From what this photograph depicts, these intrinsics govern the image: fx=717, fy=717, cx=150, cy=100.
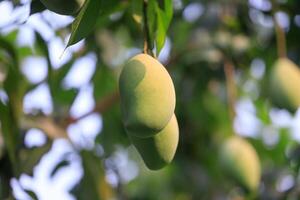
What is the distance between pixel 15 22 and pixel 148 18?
0.19 m

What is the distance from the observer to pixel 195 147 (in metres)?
1.76

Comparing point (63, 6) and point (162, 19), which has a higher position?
point (63, 6)

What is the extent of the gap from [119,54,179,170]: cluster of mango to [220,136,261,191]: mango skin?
0.40 meters

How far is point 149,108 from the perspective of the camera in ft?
1.98

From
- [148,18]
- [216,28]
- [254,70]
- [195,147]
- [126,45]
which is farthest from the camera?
[126,45]

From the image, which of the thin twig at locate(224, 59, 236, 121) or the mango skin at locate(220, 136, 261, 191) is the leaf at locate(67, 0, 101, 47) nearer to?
the mango skin at locate(220, 136, 261, 191)

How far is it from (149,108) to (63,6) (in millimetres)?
121

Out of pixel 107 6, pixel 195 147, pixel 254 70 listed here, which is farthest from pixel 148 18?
pixel 195 147

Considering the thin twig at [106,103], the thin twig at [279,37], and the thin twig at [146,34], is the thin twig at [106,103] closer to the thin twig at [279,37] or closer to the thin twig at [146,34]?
the thin twig at [279,37]

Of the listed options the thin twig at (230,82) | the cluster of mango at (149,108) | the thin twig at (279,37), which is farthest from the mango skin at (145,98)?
the thin twig at (230,82)

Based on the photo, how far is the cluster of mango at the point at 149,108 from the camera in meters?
0.60

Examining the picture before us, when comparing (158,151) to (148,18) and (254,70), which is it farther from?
(254,70)

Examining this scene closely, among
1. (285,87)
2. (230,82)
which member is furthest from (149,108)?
(230,82)

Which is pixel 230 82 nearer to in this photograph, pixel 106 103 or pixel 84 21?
pixel 106 103
